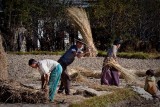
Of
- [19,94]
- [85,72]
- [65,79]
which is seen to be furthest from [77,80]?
[19,94]

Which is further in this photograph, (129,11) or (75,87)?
(129,11)

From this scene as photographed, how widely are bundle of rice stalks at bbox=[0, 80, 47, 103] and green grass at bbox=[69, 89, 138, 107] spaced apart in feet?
2.48

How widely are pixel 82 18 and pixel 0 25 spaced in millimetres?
8281

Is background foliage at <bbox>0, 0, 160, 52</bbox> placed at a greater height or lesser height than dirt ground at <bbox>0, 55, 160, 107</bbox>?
greater

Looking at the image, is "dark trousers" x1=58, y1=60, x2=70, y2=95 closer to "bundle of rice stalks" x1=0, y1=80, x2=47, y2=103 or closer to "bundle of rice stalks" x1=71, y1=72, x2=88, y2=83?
"bundle of rice stalks" x1=0, y1=80, x2=47, y2=103

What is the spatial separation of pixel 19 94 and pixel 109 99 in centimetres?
193

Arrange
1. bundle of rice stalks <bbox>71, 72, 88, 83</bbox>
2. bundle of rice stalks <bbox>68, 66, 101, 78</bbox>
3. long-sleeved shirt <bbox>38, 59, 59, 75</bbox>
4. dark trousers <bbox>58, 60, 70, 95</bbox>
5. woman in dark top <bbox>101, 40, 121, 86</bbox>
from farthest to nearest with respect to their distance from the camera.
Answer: bundle of rice stalks <bbox>68, 66, 101, 78</bbox> → bundle of rice stalks <bbox>71, 72, 88, 83</bbox> → woman in dark top <bbox>101, 40, 121, 86</bbox> → dark trousers <bbox>58, 60, 70, 95</bbox> → long-sleeved shirt <bbox>38, 59, 59, 75</bbox>

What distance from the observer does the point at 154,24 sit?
90.7 ft

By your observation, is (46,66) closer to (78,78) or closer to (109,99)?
(109,99)

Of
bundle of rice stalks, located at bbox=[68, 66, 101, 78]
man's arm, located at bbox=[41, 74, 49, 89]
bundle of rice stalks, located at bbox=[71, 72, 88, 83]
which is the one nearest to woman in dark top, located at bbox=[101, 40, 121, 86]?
bundle of rice stalks, located at bbox=[71, 72, 88, 83]

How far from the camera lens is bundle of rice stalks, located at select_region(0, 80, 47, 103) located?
10.6 m

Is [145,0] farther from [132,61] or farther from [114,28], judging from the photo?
[132,61]

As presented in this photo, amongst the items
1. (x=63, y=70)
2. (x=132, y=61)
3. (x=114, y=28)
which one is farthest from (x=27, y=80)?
(x=114, y=28)

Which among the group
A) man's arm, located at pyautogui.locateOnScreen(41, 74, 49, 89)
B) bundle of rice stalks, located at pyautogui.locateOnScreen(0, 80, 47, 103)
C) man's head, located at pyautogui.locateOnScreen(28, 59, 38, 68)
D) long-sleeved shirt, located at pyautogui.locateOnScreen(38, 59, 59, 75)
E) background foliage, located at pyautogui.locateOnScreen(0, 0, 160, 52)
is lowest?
bundle of rice stalks, located at pyautogui.locateOnScreen(0, 80, 47, 103)
